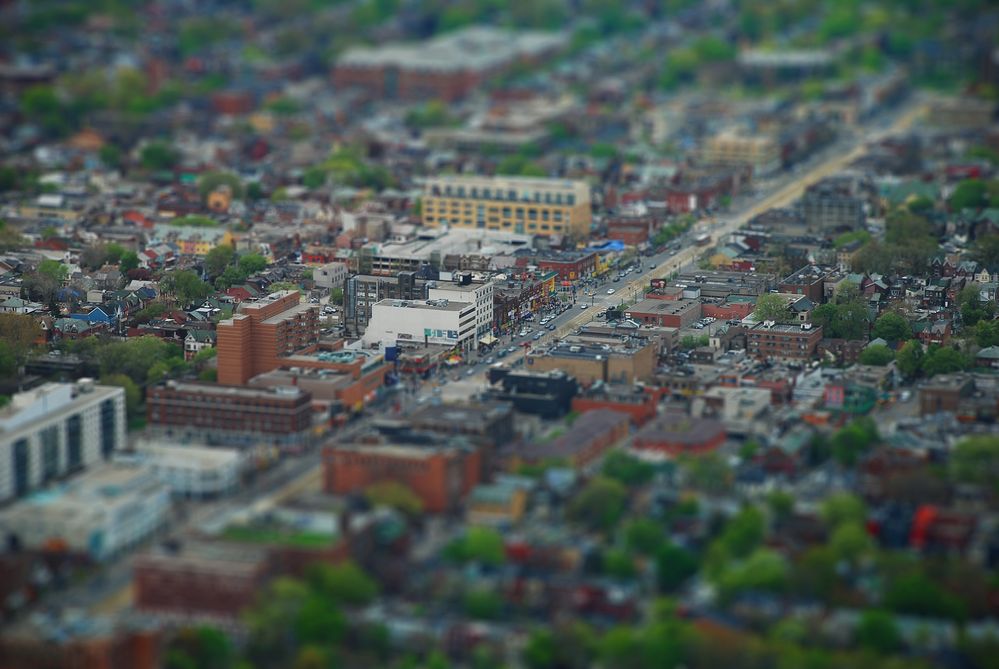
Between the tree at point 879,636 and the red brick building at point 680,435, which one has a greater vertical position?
the red brick building at point 680,435

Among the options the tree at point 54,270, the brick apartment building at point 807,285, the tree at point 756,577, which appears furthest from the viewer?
the tree at point 54,270

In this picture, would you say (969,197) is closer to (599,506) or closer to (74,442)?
(599,506)

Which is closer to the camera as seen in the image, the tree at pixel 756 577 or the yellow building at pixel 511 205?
the tree at pixel 756 577

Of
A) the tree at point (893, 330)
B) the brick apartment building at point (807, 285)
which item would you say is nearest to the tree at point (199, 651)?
the tree at point (893, 330)

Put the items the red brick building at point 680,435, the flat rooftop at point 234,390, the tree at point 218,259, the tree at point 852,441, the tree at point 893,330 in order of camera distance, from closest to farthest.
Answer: the tree at point 852,441 < the red brick building at point 680,435 < the flat rooftop at point 234,390 < the tree at point 893,330 < the tree at point 218,259

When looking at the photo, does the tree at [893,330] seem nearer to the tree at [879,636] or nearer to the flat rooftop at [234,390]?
the flat rooftop at [234,390]
